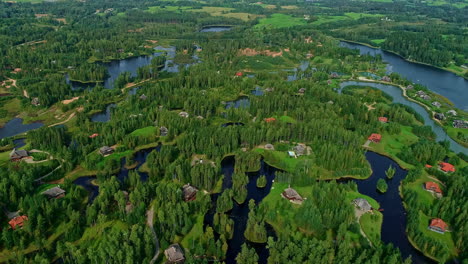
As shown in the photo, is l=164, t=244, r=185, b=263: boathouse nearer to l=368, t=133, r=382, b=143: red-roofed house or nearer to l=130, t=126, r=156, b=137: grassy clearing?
l=130, t=126, r=156, b=137: grassy clearing

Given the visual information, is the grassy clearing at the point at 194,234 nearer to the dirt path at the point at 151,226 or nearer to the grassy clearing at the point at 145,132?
the dirt path at the point at 151,226

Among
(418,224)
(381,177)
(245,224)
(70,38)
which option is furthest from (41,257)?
(70,38)

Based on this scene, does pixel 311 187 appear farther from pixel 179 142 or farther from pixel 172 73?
pixel 172 73

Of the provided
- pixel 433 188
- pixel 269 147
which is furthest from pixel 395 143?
pixel 269 147

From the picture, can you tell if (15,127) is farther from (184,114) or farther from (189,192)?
(189,192)

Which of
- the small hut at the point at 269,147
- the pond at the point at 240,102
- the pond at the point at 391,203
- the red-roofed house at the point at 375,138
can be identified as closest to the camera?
the pond at the point at 391,203

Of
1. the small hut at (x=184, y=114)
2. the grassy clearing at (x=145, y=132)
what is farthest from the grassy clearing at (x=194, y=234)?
the small hut at (x=184, y=114)
